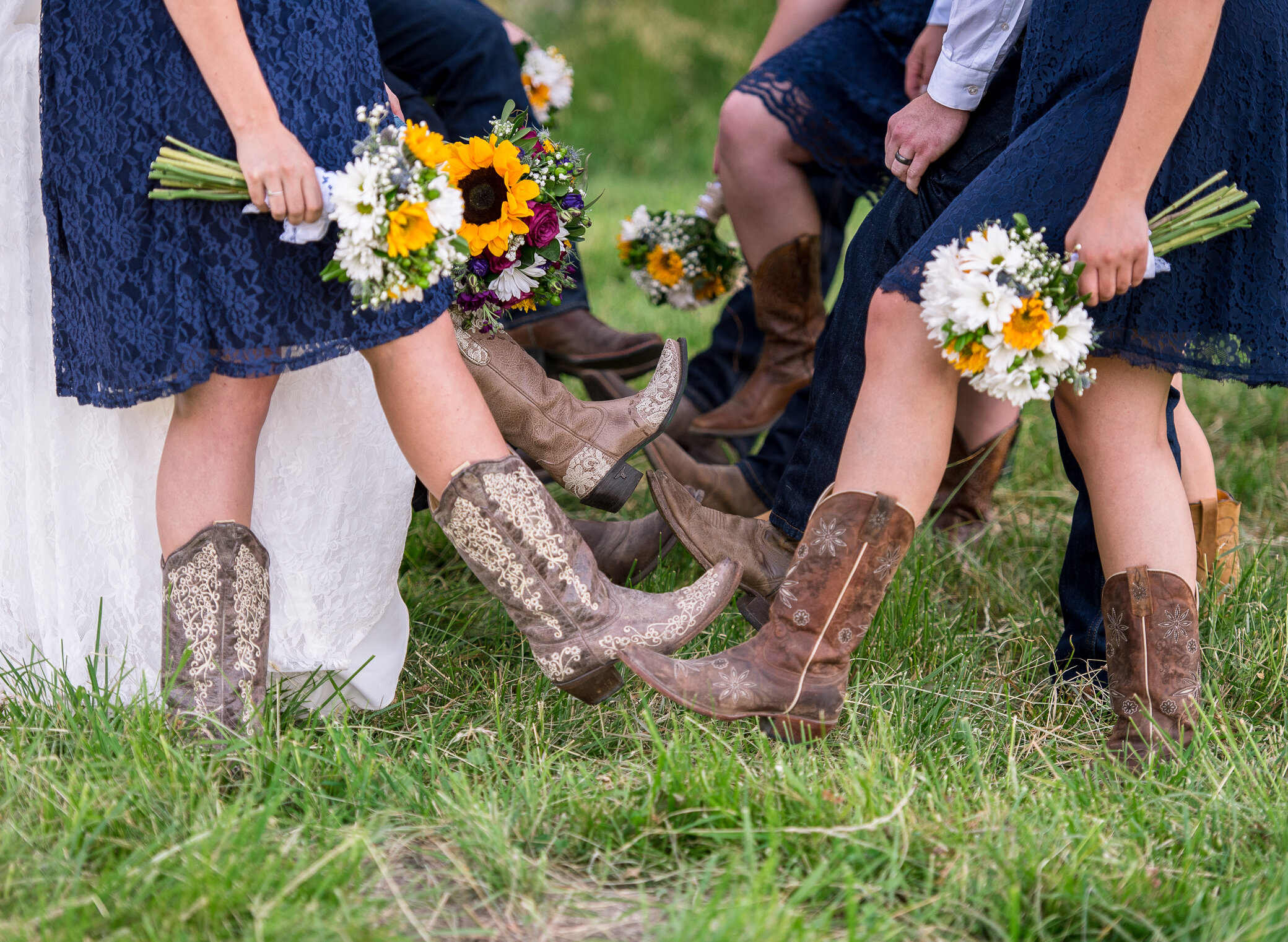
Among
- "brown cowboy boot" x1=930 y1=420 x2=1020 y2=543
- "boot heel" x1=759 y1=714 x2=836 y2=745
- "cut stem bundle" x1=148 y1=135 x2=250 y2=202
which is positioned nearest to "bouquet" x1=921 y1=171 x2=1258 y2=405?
"boot heel" x1=759 y1=714 x2=836 y2=745

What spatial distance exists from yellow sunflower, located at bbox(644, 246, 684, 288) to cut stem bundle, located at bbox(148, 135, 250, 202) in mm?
1663

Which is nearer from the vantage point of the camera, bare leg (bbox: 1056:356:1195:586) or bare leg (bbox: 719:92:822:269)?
bare leg (bbox: 1056:356:1195:586)

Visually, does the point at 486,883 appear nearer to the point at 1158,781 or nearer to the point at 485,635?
the point at 485,635

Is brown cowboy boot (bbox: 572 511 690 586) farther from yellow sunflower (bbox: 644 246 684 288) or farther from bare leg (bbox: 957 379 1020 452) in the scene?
yellow sunflower (bbox: 644 246 684 288)

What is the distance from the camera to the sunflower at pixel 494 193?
174 cm

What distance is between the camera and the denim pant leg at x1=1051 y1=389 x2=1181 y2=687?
1.89m

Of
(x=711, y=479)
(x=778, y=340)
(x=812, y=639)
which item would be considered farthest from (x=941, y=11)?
(x=812, y=639)

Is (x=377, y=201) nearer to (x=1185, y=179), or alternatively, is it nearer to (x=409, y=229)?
(x=409, y=229)

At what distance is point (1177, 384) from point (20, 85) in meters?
2.06

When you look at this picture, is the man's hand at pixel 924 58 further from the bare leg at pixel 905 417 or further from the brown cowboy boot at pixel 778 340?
the bare leg at pixel 905 417

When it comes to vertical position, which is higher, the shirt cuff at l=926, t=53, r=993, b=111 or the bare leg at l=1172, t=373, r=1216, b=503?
the shirt cuff at l=926, t=53, r=993, b=111

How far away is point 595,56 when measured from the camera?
848 centimetres

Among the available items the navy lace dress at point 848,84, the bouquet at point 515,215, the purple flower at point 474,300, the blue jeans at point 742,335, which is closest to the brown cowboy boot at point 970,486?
the blue jeans at point 742,335

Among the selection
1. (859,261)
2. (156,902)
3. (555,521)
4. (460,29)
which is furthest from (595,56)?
(156,902)
